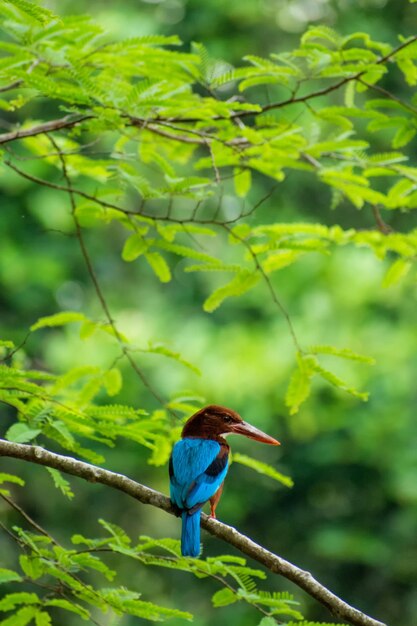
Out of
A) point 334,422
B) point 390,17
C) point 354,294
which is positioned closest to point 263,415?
point 334,422

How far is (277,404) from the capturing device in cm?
938

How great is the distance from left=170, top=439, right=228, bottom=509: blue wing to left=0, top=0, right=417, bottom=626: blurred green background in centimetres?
462

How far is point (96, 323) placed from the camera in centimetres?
419

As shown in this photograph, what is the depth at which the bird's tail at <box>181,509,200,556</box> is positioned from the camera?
348cm

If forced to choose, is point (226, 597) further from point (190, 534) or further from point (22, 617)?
point (22, 617)

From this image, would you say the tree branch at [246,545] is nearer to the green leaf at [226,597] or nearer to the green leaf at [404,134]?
the green leaf at [226,597]

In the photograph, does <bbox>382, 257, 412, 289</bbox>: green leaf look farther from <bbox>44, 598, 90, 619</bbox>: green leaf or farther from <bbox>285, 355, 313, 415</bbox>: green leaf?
<bbox>44, 598, 90, 619</bbox>: green leaf

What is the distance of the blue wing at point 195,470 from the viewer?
3.69m

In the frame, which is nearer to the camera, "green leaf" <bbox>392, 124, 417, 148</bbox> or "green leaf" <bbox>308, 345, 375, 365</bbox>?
"green leaf" <bbox>308, 345, 375, 365</bbox>

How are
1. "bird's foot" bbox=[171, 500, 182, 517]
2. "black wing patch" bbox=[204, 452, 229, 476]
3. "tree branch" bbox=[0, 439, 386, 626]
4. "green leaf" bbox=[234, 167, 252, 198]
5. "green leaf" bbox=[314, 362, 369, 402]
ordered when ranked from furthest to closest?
"green leaf" bbox=[234, 167, 252, 198] → "black wing patch" bbox=[204, 452, 229, 476] → "green leaf" bbox=[314, 362, 369, 402] → "bird's foot" bbox=[171, 500, 182, 517] → "tree branch" bbox=[0, 439, 386, 626]

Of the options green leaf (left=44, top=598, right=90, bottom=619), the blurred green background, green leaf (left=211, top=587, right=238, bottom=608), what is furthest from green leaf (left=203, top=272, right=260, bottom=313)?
the blurred green background

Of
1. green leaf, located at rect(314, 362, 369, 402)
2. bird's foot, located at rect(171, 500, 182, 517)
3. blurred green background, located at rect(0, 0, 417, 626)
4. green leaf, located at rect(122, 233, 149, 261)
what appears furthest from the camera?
Answer: blurred green background, located at rect(0, 0, 417, 626)

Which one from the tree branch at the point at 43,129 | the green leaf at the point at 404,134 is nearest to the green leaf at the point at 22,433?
the tree branch at the point at 43,129

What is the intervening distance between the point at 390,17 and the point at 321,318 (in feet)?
15.3
